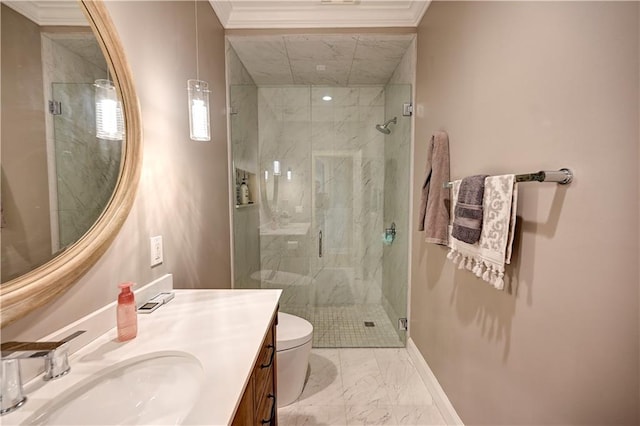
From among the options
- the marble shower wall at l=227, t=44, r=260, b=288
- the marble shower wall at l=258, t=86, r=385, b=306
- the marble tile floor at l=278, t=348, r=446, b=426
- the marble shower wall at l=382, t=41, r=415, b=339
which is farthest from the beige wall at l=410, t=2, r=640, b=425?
the marble shower wall at l=227, t=44, r=260, b=288

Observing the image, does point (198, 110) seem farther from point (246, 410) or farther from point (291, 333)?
point (291, 333)

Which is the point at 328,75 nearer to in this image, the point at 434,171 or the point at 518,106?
the point at 434,171

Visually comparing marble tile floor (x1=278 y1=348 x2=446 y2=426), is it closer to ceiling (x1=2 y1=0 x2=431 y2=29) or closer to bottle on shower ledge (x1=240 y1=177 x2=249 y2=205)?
bottle on shower ledge (x1=240 y1=177 x2=249 y2=205)

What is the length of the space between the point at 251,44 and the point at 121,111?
159 cm

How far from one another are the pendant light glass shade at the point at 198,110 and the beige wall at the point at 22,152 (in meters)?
0.59

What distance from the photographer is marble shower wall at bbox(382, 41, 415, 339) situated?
230 centimetres

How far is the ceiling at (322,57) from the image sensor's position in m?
2.15

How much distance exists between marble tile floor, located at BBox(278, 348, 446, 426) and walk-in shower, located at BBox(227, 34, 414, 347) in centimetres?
30

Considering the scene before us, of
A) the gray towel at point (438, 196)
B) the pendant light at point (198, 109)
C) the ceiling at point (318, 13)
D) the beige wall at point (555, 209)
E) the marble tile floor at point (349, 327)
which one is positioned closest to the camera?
the beige wall at point (555, 209)

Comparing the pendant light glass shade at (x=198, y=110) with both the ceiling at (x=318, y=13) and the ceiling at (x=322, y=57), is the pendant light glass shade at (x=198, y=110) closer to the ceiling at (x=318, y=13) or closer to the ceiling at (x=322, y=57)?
the ceiling at (x=318, y=13)

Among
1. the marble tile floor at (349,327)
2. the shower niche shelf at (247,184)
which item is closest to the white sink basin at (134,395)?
the shower niche shelf at (247,184)

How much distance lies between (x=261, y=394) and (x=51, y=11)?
4.23 feet

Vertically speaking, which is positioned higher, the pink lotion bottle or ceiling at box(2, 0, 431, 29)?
ceiling at box(2, 0, 431, 29)

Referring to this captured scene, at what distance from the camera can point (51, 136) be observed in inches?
28.6
